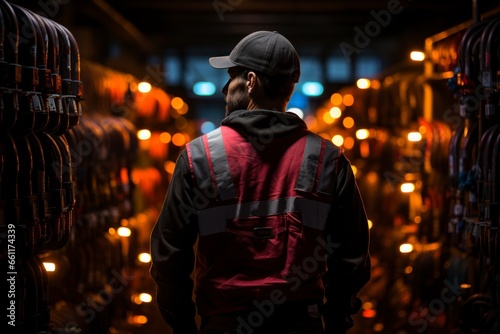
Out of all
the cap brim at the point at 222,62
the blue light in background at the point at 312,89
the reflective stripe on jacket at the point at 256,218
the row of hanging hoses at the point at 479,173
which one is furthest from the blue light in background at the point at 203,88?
the reflective stripe on jacket at the point at 256,218

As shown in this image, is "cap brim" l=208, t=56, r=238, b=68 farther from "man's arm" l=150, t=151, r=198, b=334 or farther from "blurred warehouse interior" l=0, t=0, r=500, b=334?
"blurred warehouse interior" l=0, t=0, r=500, b=334

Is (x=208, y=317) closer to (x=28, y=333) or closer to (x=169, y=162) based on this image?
(x=28, y=333)

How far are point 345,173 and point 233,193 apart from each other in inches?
20.8

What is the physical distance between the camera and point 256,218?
3227mm

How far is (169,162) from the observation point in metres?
13.1

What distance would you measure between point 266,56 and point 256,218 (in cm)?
71

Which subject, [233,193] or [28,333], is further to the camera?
[28,333]

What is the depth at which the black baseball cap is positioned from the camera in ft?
11.0

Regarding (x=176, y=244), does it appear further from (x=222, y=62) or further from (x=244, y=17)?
(x=244, y=17)

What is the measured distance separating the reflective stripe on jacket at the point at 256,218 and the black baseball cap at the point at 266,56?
11.9 inches

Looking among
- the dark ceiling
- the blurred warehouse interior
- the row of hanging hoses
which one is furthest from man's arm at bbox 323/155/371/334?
the dark ceiling

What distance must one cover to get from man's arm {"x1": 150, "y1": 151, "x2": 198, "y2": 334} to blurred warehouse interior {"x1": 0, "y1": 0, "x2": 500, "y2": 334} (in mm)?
952

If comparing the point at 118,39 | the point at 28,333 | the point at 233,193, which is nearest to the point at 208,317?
the point at 233,193

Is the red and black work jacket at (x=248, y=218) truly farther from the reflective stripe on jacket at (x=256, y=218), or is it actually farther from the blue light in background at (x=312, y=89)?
the blue light in background at (x=312, y=89)
